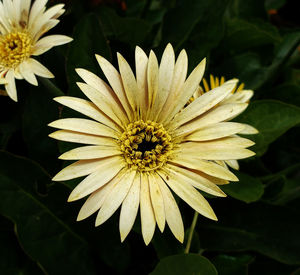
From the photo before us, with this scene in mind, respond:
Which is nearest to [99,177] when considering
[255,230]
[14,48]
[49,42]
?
[49,42]

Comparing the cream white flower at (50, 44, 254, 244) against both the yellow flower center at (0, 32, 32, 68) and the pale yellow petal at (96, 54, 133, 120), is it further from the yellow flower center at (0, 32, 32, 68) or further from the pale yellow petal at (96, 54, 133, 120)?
the yellow flower center at (0, 32, 32, 68)

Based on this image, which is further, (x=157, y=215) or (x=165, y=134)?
(x=165, y=134)

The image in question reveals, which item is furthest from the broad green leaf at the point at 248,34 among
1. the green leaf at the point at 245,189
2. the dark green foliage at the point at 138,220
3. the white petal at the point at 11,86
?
the white petal at the point at 11,86

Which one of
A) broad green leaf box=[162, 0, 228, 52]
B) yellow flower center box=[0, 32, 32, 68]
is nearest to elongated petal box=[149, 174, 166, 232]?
yellow flower center box=[0, 32, 32, 68]

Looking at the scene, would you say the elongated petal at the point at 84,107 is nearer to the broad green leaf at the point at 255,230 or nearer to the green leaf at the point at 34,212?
the green leaf at the point at 34,212

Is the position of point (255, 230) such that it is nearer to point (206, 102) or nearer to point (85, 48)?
point (206, 102)

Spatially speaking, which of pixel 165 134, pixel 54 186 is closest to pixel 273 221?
pixel 165 134

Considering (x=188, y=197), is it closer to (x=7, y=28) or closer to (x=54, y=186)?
(x=54, y=186)

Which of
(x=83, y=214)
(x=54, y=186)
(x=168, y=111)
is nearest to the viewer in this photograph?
(x=83, y=214)
